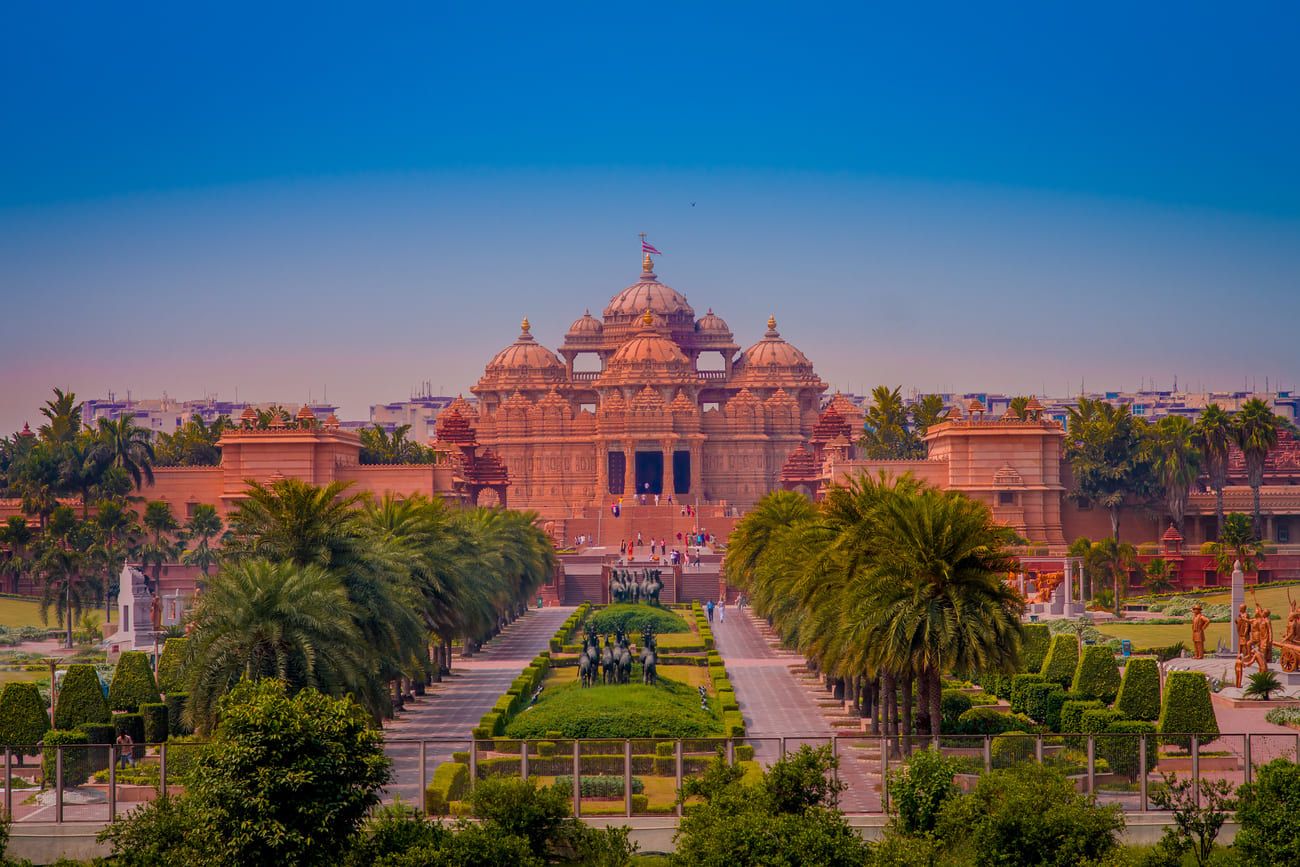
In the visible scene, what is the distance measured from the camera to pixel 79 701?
34.9 m

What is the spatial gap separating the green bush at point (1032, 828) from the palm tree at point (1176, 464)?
68266 mm

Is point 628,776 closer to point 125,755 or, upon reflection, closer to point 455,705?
point 125,755

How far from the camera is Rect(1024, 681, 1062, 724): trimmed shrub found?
130 ft

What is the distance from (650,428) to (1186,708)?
85.1m

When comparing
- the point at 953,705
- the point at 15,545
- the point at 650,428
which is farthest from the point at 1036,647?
the point at 650,428

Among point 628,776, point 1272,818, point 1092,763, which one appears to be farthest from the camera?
point 1092,763

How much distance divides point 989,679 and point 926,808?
18.7 m

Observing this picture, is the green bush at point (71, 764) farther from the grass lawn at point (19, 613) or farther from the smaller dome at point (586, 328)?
the smaller dome at point (586, 328)

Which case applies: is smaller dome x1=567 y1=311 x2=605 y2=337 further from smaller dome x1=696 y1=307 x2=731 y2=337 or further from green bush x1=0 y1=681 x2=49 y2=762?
green bush x1=0 y1=681 x2=49 y2=762

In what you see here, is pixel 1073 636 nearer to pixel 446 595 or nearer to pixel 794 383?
pixel 446 595

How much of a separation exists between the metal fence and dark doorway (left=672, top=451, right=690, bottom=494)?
9302 cm

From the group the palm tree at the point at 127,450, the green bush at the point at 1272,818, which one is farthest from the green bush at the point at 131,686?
the palm tree at the point at 127,450

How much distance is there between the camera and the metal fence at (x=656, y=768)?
2831 cm

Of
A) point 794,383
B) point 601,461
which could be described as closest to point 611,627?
point 601,461
